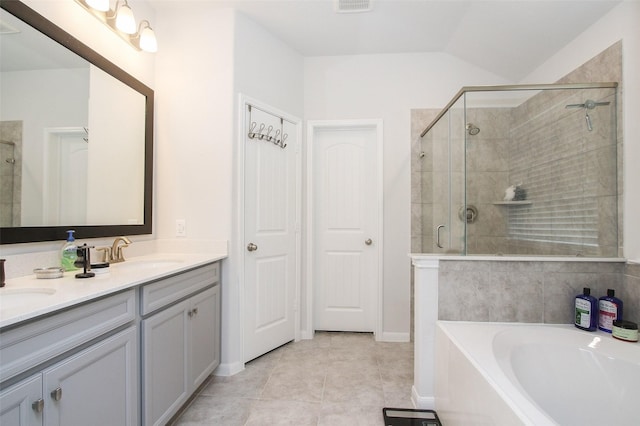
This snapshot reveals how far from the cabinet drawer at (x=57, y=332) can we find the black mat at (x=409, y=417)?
1.49 meters

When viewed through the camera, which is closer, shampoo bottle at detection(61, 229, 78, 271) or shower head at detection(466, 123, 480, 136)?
shampoo bottle at detection(61, 229, 78, 271)

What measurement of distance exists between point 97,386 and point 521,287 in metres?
2.14

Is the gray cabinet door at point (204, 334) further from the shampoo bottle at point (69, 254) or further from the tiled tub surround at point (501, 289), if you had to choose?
the tiled tub surround at point (501, 289)

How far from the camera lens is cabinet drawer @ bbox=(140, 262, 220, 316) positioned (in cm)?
140

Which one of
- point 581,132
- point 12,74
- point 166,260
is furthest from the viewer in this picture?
point 166,260

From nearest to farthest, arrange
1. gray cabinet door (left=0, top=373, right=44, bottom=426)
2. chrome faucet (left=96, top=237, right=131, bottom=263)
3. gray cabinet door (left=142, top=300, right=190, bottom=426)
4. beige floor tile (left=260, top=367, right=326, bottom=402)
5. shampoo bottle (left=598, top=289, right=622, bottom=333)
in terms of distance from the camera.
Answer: gray cabinet door (left=0, top=373, right=44, bottom=426) → gray cabinet door (left=142, top=300, right=190, bottom=426) → shampoo bottle (left=598, top=289, right=622, bottom=333) → chrome faucet (left=96, top=237, right=131, bottom=263) → beige floor tile (left=260, top=367, right=326, bottom=402)

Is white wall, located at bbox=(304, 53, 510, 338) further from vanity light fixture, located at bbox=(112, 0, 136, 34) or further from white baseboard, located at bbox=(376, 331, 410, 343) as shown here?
vanity light fixture, located at bbox=(112, 0, 136, 34)

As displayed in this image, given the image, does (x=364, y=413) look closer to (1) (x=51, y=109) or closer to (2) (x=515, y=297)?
(2) (x=515, y=297)

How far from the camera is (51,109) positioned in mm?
1473

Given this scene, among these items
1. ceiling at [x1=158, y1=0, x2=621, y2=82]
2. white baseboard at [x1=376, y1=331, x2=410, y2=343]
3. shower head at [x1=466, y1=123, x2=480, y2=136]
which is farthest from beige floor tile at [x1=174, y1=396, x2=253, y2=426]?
ceiling at [x1=158, y1=0, x2=621, y2=82]

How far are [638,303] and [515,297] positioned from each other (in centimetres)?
59

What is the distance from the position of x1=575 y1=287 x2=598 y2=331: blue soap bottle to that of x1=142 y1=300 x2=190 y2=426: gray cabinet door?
7.31 ft

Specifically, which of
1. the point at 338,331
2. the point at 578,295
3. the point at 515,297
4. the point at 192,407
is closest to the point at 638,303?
the point at 578,295

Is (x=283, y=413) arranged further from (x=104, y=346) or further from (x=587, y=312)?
(x=587, y=312)
